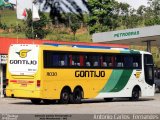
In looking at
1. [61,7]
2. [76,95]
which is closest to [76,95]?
[76,95]

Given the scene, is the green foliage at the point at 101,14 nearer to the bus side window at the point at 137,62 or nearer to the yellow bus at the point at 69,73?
the yellow bus at the point at 69,73

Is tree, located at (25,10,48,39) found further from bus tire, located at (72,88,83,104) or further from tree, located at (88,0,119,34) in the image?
bus tire, located at (72,88,83,104)

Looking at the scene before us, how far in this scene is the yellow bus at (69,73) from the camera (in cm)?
→ 2056

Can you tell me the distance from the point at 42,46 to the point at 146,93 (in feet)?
23.1

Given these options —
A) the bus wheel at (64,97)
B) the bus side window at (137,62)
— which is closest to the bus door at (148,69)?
the bus side window at (137,62)

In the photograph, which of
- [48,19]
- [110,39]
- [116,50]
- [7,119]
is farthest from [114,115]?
[110,39]

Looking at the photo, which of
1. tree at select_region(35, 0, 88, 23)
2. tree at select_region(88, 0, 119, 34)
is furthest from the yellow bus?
tree at select_region(35, 0, 88, 23)

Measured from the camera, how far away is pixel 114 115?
15445 millimetres

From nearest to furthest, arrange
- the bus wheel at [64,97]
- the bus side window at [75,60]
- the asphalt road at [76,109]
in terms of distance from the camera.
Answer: the asphalt road at [76,109], the bus wheel at [64,97], the bus side window at [75,60]

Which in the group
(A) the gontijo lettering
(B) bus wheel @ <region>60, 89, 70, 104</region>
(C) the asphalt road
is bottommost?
(C) the asphalt road

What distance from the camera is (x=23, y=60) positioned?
20922mm

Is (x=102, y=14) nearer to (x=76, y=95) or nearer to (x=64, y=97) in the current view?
(x=64, y=97)

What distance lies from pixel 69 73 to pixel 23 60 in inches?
77.8

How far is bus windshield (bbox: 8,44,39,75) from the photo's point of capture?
67.7ft
